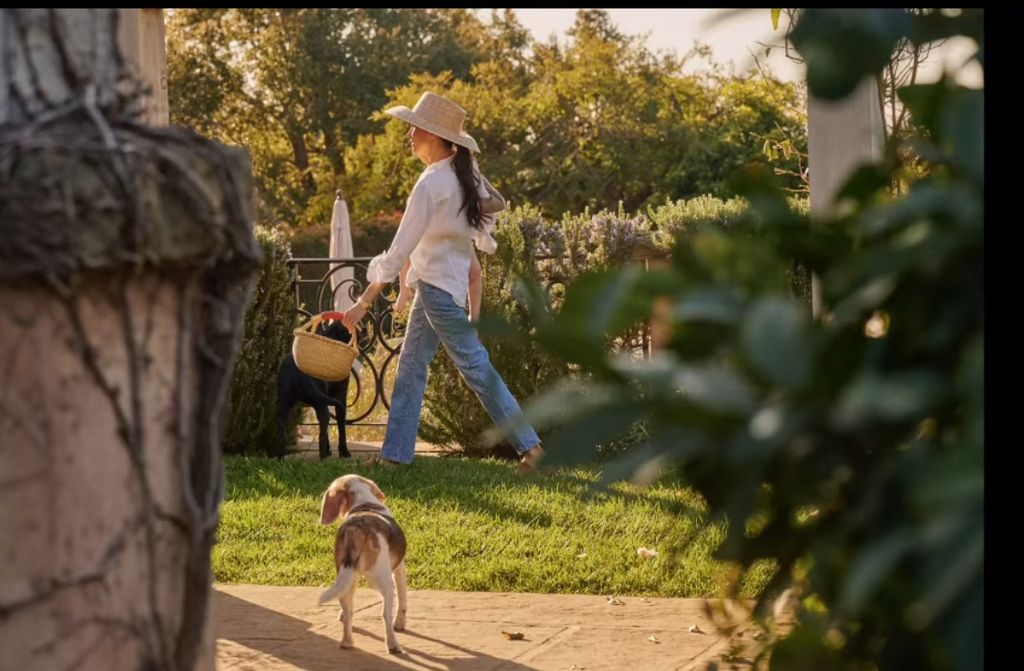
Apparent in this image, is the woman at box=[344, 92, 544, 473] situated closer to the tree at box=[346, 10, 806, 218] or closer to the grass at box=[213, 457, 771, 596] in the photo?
the grass at box=[213, 457, 771, 596]

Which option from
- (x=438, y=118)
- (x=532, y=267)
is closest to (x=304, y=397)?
(x=532, y=267)

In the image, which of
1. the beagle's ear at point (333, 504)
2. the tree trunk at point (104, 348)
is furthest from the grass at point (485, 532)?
the tree trunk at point (104, 348)

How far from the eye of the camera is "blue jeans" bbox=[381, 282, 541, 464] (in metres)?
7.16

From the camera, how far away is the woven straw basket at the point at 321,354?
23.6 feet

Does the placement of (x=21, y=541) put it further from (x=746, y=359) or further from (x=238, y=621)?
(x=238, y=621)

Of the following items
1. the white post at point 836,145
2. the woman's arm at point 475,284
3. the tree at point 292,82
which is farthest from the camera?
the tree at point 292,82

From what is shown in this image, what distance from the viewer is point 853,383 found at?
0.94m

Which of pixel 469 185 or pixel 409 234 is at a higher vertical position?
pixel 469 185

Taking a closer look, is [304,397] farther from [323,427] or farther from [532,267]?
[532,267]

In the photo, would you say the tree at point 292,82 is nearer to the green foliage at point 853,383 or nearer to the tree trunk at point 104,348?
the tree trunk at point 104,348

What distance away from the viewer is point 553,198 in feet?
83.5

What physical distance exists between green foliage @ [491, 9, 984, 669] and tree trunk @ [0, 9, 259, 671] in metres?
0.64

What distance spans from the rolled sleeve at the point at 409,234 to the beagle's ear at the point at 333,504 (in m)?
2.61

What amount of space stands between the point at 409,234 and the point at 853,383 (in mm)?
6315
